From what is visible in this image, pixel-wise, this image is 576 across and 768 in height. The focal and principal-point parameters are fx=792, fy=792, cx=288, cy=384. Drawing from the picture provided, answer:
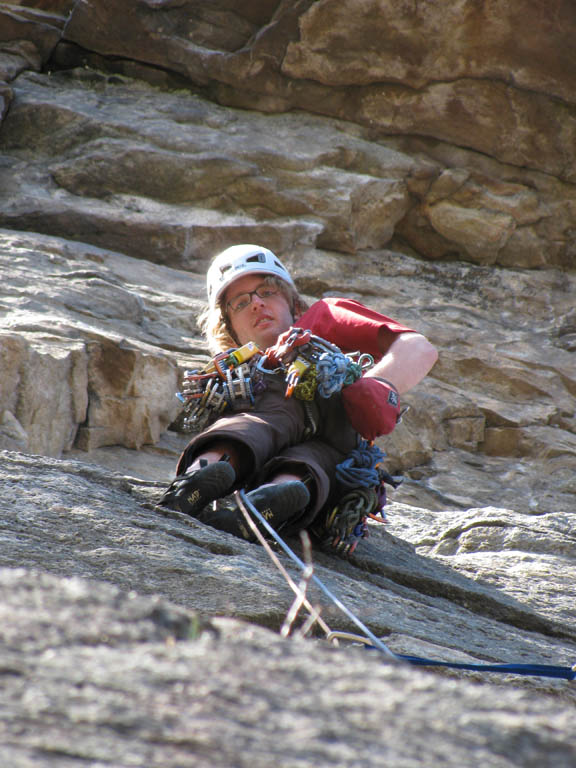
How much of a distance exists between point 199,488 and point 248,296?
5.10 feet

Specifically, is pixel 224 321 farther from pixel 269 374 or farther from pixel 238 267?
pixel 269 374

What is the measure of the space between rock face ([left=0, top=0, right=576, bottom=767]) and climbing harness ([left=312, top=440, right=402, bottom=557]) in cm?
10

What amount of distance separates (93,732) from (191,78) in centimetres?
852

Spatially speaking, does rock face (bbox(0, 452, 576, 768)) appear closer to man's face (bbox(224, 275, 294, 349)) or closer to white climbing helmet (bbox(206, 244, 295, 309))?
man's face (bbox(224, 275, 294, 349))

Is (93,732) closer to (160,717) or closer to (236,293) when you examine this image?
(160,717)

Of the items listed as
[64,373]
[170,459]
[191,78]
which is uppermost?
[191,78]

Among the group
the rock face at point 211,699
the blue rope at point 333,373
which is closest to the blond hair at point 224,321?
the blue rope at point 333,373

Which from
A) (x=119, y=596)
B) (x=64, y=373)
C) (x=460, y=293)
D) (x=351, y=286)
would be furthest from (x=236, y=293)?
(x=460, y=293)

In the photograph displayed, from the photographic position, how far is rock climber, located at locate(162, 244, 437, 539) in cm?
229

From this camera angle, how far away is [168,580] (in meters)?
1.71

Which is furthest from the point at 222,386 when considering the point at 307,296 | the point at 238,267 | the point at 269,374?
the point at 307,296

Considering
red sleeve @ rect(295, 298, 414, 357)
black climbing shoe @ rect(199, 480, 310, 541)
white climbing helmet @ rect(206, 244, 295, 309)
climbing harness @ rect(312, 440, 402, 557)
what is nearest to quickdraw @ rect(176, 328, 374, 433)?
red sleeve @ rect(295, 298, 414, 357)

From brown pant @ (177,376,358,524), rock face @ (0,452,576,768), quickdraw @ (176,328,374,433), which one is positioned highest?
rock face @ (0,452,576,768)

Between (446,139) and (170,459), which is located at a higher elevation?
A: (446,139)
